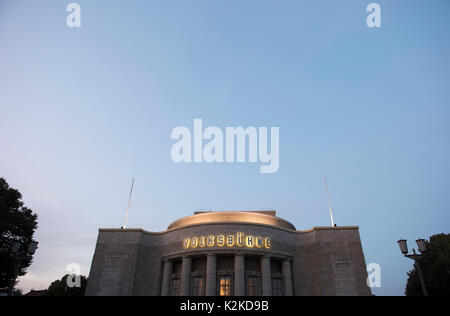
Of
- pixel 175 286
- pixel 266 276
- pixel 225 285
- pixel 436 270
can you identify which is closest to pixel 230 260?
pixel 225 285

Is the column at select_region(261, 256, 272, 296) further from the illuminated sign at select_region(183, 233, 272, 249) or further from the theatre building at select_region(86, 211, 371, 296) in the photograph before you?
the illuminated sign at select_region(183, 233, 272, 249)

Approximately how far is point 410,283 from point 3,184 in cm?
7896

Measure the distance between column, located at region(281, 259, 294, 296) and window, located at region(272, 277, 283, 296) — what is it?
2.33ft

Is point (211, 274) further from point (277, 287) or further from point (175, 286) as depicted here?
point (277, 287)

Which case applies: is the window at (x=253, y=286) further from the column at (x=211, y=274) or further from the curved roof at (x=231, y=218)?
the curved roof at (x=231, y=218)

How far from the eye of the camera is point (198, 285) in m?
35.7

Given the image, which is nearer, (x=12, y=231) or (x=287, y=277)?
(x=287, y=277)

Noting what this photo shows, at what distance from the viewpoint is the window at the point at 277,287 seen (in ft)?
118

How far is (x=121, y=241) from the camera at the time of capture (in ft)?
129

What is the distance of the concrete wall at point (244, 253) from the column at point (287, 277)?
3.45 feet

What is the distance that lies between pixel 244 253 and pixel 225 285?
4.97 m

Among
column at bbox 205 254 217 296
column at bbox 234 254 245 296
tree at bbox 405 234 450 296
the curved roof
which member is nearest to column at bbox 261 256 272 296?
column at bbox 234 254 245 296

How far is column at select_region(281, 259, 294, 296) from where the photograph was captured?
35.5 meters
